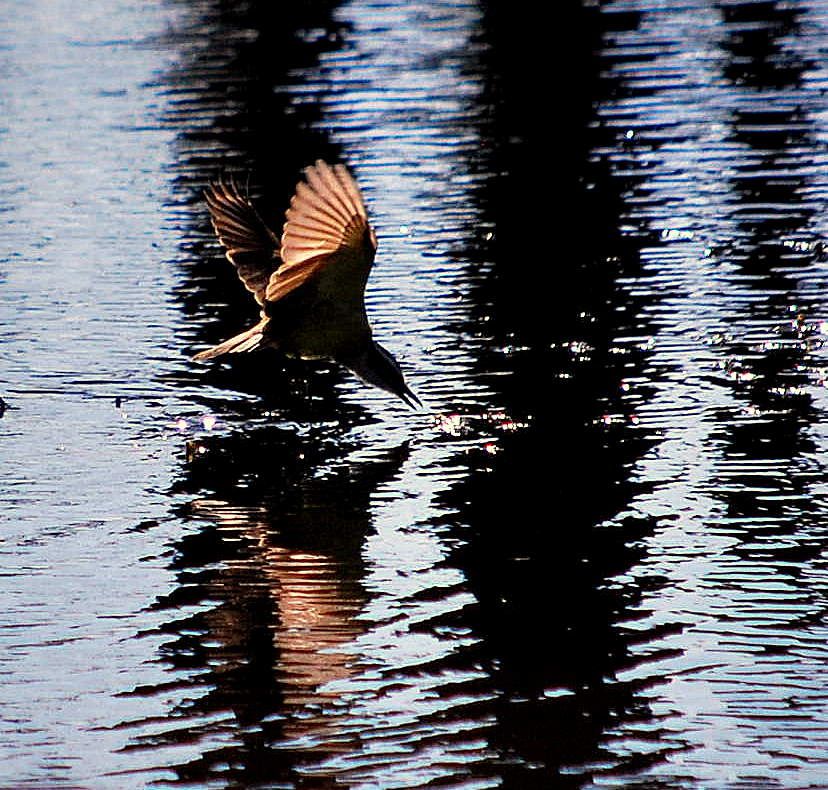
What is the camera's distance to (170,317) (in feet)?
34.1

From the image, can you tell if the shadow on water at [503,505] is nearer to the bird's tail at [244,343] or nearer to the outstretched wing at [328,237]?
the bird's tail at [244,343]

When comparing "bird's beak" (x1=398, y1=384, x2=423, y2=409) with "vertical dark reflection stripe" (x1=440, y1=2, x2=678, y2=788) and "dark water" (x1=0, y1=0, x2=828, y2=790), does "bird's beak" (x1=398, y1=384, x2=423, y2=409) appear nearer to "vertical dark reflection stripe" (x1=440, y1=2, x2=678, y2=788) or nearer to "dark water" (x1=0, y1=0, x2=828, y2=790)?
"dark water" (x1=0, y1=0, x2=828, y2=790)

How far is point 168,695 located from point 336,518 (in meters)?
1.78

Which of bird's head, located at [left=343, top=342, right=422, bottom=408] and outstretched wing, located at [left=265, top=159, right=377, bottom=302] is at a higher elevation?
outstretched wing, located at [left=265, top=159, right=377, bottom=302]

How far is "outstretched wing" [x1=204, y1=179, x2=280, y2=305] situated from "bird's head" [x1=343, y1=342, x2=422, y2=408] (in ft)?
3.29

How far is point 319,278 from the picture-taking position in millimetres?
7781

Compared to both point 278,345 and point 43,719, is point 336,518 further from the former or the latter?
point 43,719

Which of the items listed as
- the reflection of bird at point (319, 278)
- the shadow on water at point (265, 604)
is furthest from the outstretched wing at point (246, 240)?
the shadow on water at point (265, 604)

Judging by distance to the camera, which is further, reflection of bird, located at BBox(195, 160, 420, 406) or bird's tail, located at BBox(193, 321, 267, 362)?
bird's tail, located at BBox(193, 321, 267, 362)

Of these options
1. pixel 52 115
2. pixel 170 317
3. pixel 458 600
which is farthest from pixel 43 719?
pixel 52 115

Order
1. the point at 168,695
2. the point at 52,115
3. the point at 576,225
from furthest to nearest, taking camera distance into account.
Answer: the point at 52,115 → the point at 576,225 → the point at 168,695

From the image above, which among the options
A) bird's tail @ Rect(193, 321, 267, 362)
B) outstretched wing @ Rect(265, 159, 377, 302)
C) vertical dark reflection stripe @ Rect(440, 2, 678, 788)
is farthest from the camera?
bird's tail @ Rect(193, 321, 267, 362)

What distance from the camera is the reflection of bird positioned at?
283 inches

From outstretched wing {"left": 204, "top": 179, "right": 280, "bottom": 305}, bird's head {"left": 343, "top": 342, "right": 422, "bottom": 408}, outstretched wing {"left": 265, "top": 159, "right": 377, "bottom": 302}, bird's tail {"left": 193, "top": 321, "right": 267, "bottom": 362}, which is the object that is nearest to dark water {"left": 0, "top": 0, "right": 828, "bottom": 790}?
bird's head {"left": 343, "top": 342, "right": 422, "bottom": 408}
